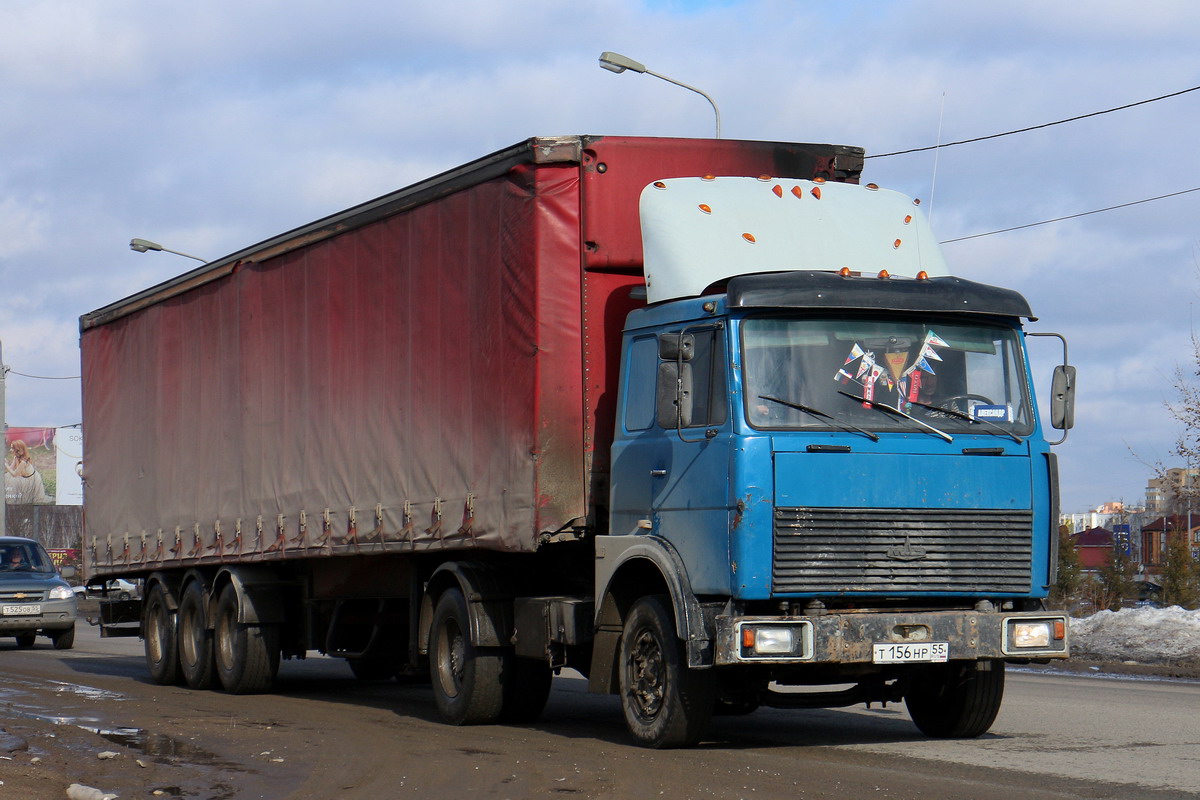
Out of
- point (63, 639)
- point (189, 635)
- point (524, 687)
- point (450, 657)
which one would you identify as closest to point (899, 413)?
point (524, 687)

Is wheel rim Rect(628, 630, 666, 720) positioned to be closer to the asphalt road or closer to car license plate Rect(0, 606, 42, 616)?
the asphalt road

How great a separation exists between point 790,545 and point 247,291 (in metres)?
8.08

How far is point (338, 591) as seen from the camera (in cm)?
1453

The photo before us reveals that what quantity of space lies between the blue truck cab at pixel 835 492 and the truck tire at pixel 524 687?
1727mm

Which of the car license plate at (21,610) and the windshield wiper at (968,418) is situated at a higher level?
the windshield wiper at (968,418)

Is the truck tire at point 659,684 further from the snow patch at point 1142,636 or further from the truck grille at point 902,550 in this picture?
the snow patch at point 1142,636

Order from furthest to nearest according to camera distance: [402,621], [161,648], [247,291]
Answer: [161,648]
[247,291]
[402,621]

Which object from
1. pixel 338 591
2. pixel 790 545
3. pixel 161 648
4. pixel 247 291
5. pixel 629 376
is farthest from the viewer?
pixel 161 648

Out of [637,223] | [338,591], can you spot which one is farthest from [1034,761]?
[338,591]

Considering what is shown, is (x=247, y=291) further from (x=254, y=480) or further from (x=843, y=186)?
(x=843, y=186)

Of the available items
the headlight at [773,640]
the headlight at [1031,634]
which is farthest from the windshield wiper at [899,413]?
the headlight at [773,640]

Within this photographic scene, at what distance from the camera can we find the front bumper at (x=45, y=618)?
23.8 meters

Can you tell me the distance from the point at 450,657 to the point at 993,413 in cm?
459

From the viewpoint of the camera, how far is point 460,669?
11891mm
